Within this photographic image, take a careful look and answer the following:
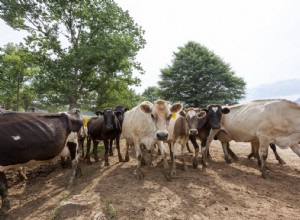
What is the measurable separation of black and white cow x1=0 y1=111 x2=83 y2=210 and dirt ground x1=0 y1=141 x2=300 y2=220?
37.9 inches

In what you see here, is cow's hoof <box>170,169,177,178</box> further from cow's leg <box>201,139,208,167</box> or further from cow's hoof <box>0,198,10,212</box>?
cow's hoof <box>0,198,10,212</box>

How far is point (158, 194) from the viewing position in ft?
22.0

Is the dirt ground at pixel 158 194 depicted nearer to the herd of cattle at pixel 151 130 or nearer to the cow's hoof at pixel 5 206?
the cow's hoof at pixel 5 206

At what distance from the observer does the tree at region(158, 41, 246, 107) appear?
114 ft

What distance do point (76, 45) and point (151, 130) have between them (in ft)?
42.2

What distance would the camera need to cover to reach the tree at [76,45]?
18203 mm

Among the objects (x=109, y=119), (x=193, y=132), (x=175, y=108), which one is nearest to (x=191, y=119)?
(x=193, y=132)

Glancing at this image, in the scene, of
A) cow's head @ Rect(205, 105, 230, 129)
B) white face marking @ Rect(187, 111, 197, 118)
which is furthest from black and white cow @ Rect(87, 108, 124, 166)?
cow's head @ Rect(205, 105, 230, 129)

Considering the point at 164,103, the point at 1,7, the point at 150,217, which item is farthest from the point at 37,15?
the point at 150,217

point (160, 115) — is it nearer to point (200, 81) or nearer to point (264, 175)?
point (264, 175)

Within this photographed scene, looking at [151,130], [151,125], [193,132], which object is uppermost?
[151,125]

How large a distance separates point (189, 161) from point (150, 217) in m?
5.31

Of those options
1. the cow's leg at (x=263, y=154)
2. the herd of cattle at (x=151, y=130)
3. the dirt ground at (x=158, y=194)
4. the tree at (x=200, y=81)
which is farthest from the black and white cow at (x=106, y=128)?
the tree at (x=200, y=81)

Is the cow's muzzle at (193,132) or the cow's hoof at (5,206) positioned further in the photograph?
the cow's muzzle at (193,132)
